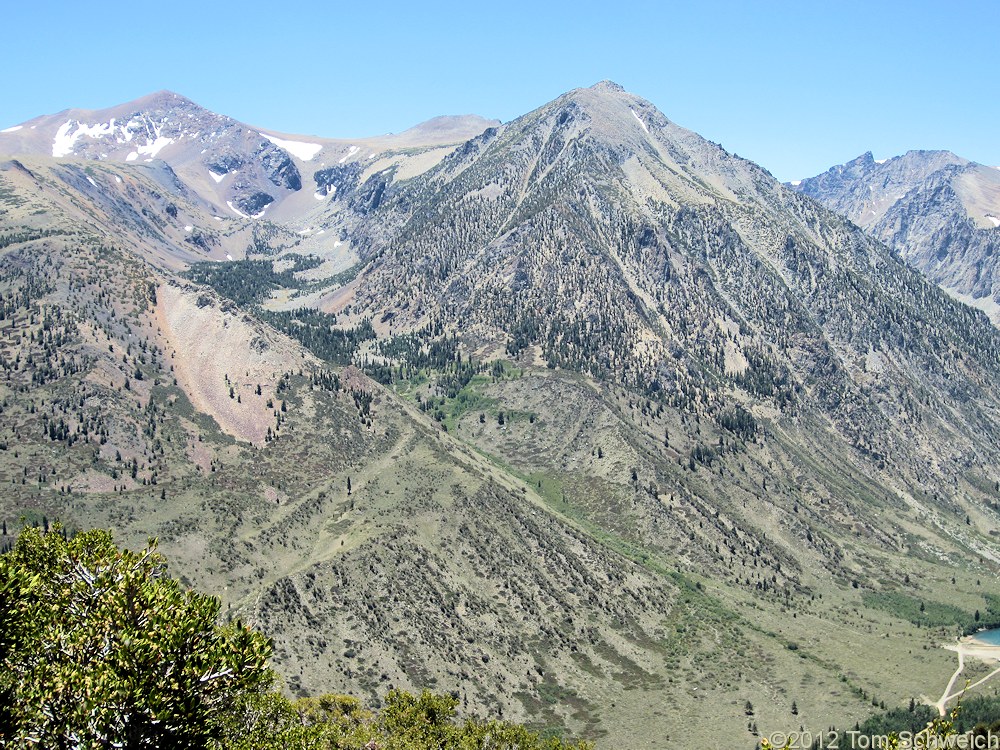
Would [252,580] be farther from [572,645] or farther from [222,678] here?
[222,678]

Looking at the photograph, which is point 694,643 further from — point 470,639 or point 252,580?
point 252,580

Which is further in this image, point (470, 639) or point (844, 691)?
point (844, 691)

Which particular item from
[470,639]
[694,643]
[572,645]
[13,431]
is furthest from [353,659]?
[13,431]

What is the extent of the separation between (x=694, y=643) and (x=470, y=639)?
5648 centimetres

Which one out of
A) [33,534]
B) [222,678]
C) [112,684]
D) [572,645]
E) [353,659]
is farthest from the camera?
[572,645]

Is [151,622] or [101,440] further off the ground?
[151,622]

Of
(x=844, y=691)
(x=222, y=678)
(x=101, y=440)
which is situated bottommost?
(x=844, y=691)

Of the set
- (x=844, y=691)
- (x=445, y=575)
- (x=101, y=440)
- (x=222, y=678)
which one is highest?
(x=222, y=678)

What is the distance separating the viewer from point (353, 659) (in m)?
151

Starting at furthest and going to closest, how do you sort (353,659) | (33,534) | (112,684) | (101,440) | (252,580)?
(101,440) → (252,580) → (353,659) → (33,534) → (112,684)

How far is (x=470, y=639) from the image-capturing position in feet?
559

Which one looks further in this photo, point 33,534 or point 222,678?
point 33,534

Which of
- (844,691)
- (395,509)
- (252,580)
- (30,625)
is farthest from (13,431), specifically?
(844,691)

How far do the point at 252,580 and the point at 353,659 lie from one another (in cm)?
2769
